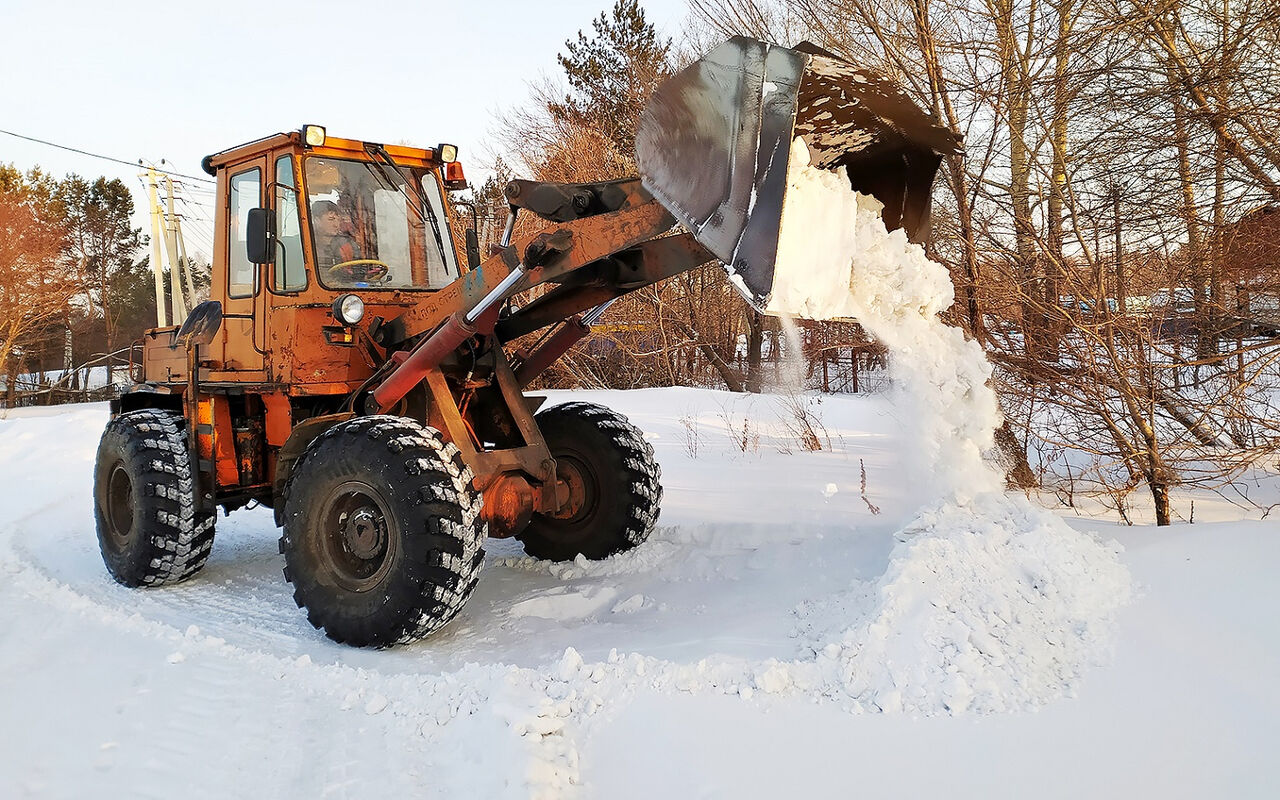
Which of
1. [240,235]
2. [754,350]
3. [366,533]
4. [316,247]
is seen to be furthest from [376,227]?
[754,350]

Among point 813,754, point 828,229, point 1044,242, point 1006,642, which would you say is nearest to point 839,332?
point 1044,242

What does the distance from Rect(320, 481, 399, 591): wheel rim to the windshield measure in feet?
4.51

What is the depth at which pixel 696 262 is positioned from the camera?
4.40 meters

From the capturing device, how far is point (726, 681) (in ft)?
11.6

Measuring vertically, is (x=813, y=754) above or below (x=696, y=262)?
below

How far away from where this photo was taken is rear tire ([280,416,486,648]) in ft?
13.7

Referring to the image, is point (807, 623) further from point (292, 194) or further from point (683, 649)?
point (292, 194)

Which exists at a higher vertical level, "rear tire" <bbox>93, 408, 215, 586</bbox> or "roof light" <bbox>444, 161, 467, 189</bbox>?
"roof light" <bbox>444, 161, 467, 189</bbox>

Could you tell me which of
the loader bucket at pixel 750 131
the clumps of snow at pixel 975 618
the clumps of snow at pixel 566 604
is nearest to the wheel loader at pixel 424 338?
the loader bucket at pixel 750 131

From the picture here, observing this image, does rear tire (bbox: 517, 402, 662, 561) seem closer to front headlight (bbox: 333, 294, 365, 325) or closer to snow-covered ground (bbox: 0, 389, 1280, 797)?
snow-covered ground (bbox: 0, 389, 1280, 797)

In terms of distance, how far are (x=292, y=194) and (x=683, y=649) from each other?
350 centimetres

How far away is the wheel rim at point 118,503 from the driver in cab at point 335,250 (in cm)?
224

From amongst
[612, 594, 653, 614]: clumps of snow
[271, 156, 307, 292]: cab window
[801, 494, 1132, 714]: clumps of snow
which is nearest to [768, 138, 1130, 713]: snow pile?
[801, 494, 1132, 714]: clumps of snow

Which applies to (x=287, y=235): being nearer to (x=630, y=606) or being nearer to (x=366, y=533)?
(x=366, y=533)
